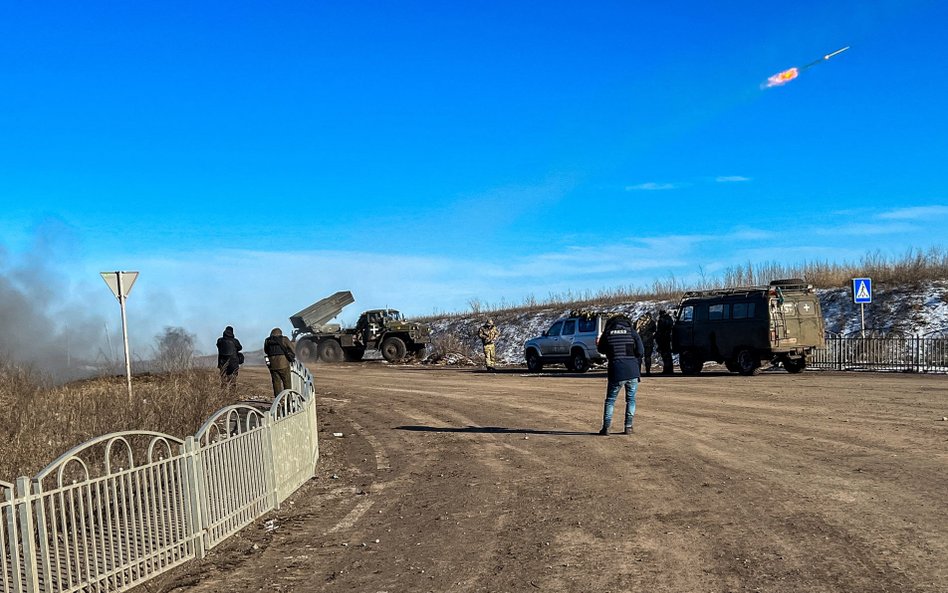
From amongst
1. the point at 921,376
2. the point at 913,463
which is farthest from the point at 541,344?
the point at 913,463

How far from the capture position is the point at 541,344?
2717cm

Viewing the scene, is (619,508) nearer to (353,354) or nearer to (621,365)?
(621,365)

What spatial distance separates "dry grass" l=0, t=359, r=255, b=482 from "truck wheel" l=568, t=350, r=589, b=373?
44.0 ft

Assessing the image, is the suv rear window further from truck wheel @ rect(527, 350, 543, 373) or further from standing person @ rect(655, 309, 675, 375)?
truck wheel @ rect(527, 350, 543, 373)

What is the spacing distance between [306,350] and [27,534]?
32.8 metres

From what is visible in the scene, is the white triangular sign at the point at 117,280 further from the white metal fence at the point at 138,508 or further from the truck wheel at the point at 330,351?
the truck wheel at the point at 330,351

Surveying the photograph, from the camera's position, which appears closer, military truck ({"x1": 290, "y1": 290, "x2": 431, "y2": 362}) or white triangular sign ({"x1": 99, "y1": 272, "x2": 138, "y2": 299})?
white triangular sign ({"x1": 99, "y1": 272, "x2": 138, "y2": 299})

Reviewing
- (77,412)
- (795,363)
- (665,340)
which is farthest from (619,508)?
(665,340)

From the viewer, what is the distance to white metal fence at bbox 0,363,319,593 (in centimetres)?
443

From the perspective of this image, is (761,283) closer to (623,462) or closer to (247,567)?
(623,462)

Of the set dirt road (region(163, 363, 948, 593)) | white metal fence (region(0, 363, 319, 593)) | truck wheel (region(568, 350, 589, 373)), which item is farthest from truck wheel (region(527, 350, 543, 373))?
white metal fence (region(0, 363, 319, 593))

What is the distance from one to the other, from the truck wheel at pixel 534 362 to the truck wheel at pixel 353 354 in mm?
10699

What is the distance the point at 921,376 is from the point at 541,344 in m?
11.6

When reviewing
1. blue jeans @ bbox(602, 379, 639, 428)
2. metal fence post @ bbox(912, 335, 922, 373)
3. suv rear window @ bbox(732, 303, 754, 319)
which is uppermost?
suv rear window @ bbox(732, 303, 754, 319)
